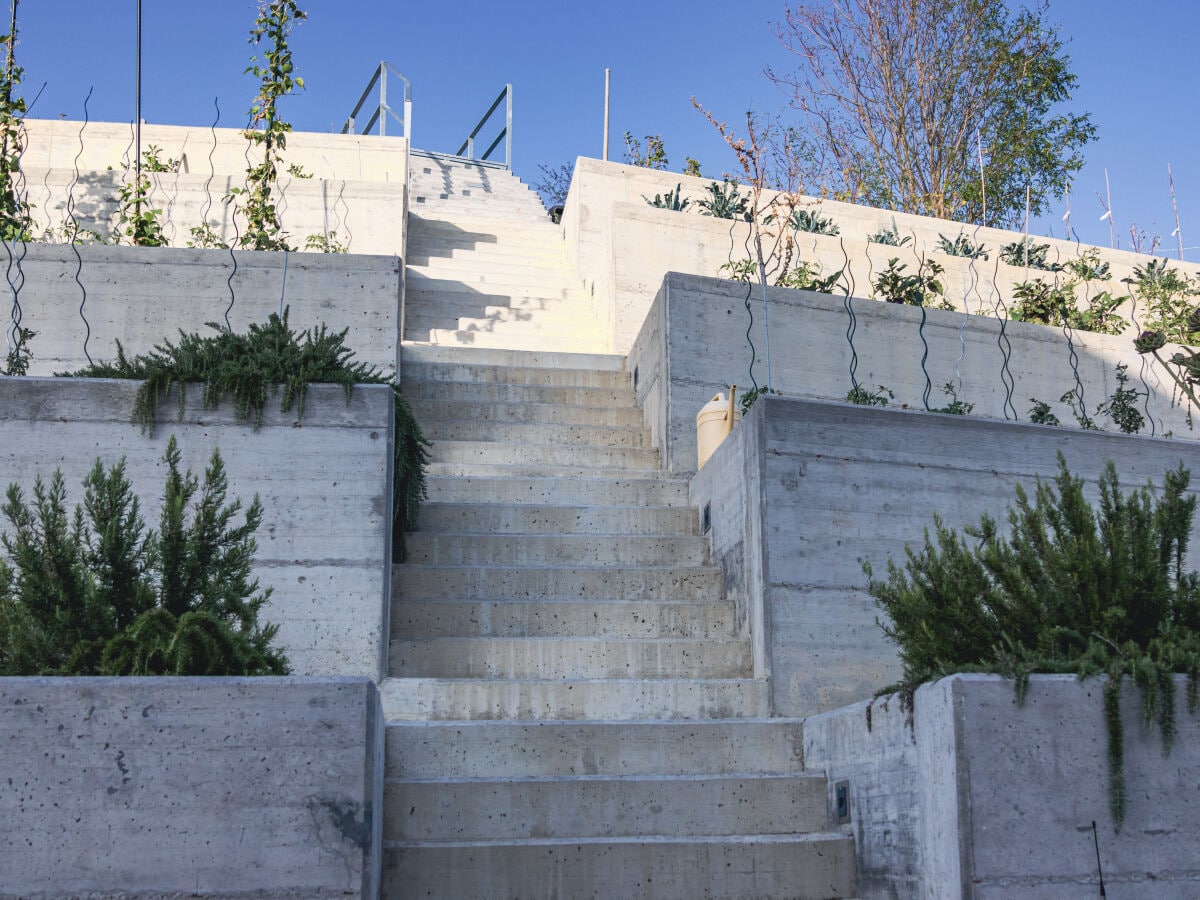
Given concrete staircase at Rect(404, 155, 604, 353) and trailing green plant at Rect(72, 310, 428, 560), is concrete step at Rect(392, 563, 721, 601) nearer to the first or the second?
trailing green plant at Rect(72, 310, 428, 560)

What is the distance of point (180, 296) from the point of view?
7.69 metres

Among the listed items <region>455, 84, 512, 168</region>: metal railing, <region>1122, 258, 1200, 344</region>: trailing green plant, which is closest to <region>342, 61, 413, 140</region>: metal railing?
<region>455, 84, 512, 168</region>: metal railing

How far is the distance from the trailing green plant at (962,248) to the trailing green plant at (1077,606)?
24.2 ft

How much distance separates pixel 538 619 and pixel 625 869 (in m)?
1.63

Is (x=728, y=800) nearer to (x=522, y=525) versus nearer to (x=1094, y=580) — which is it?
(x=1094, y=580)

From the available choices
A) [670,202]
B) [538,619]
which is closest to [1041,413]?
[538,619]

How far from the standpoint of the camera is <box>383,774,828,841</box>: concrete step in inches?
172

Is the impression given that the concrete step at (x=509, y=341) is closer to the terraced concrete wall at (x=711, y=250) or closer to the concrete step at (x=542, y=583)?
the terraced concrete wall at (x=711, y=250)

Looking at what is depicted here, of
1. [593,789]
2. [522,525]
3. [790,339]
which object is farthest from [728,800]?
[790,339]

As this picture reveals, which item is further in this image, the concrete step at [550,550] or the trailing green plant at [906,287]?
the trailing green plant at [906,287]

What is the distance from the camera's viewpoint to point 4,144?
921 centimetres

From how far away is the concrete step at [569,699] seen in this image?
502cm

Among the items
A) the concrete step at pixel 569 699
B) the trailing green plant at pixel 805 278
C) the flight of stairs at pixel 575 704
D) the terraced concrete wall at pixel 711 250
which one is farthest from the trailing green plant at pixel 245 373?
the trailing green plant at pixel 805 278

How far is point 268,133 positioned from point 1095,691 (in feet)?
26.4
